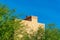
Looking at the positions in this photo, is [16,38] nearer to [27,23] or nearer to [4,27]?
[4,27]

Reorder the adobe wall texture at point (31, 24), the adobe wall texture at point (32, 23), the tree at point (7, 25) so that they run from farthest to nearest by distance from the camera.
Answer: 1. the adobe wall texture at point (32, 23)
2. the adobe wall texture at point (31, 24)
3. the tree at point (7, 25)

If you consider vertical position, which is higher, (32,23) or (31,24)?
(32,23)

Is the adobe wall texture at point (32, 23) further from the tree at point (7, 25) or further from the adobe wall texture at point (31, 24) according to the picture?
the tree at point (7, 25)

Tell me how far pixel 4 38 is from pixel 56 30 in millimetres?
10850

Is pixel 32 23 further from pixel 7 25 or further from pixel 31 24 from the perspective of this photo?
pixel 7 25

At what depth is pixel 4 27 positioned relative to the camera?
129 feet

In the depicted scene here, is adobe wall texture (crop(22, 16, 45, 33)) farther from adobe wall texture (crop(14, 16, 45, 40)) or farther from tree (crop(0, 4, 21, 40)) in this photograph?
tree (crop(0, 4, 21, 40))

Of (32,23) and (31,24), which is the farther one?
(32,23)

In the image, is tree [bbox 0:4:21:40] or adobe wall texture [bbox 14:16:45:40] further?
adobe wall texture [bbox 14:16:45:40]

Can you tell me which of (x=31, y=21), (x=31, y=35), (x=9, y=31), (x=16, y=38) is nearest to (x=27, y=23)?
(x=31, y=21)

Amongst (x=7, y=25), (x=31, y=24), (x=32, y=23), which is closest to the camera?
(x=7, y=25)

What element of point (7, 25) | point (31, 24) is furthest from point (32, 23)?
point (7, 25)

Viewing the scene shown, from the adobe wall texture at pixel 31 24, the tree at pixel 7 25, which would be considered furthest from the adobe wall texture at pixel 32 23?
the tree at pixel 7 25

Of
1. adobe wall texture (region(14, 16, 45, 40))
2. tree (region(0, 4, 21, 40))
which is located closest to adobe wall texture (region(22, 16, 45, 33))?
adobe wall texture (region(14, 16, 45, 40))
